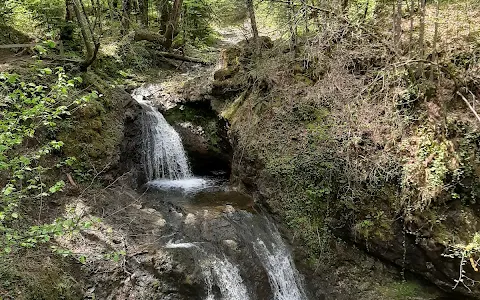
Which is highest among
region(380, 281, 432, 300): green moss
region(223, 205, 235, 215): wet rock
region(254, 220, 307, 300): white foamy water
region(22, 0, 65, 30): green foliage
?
region(22, 0, 65, 30): green foliage

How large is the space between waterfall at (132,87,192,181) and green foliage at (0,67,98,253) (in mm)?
2833

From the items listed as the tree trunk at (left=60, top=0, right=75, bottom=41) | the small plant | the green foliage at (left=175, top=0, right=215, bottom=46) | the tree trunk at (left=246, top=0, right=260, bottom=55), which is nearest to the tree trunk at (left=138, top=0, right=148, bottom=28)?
the green foliage at (left=175, top=0, right=215, bottom=46)

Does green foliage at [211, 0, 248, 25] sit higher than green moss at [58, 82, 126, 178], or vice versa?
green foliage at [211, 0, 248, 25]

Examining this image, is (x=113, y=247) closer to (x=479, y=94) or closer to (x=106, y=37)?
(x=479, y=94)

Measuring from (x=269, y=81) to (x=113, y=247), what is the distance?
5661 mm

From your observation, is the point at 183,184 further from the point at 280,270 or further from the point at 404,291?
the point at 404,291

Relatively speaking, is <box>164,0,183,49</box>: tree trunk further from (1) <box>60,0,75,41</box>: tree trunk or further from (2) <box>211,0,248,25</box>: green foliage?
(1) <box>60,0,75,41</box>: tree trunk

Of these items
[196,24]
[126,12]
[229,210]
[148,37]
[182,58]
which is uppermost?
[126,12]

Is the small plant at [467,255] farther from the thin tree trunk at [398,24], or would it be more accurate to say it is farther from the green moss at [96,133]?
the green moss at [96,133]

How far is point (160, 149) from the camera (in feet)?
34.7

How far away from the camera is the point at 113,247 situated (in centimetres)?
619

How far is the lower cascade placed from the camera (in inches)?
255

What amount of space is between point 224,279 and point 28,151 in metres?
4.25

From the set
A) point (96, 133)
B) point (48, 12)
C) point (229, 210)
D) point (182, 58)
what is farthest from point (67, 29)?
point (229, 210)
